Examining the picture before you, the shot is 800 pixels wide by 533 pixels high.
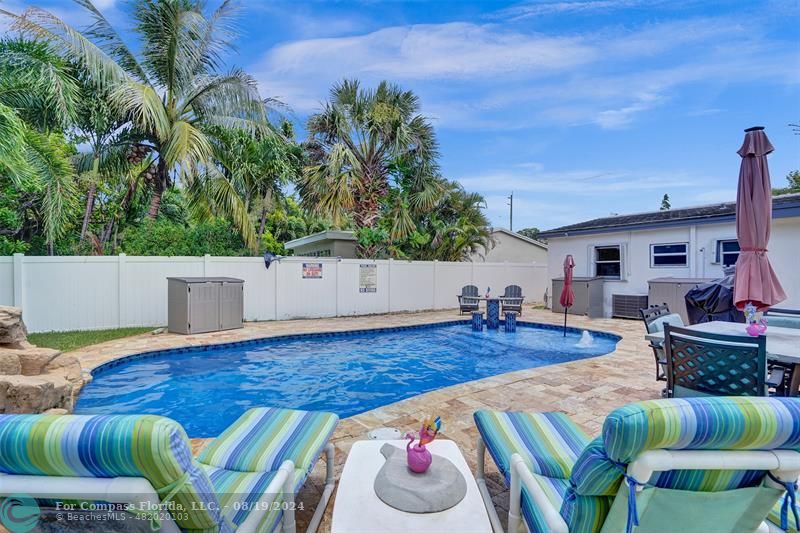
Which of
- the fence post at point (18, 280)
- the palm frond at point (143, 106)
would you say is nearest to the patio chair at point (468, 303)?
the palm frond at point (143, 106)

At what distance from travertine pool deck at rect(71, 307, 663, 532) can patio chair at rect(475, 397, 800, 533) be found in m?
1.27

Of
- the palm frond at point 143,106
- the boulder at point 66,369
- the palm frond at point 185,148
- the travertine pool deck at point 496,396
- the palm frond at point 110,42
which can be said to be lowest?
the travertine pool deck at point 496,396

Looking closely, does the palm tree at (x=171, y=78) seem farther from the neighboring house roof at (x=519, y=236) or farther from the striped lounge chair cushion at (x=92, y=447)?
the neighboring house roof at (x=519, y=236)

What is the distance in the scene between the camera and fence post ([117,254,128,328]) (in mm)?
8992

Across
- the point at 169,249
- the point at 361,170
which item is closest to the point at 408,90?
the point at 361,170

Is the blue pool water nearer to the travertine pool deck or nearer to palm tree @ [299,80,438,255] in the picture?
the travertine pool deck

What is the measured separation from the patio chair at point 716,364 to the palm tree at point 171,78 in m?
10.6

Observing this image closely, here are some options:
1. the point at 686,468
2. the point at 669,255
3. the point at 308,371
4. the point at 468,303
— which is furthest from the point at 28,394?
the point at 669,255

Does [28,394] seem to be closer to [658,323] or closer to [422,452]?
[422,452]

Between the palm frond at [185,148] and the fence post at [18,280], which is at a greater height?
the palm frond at [185,148]

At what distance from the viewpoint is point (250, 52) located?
11.5 meters

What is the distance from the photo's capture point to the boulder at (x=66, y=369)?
487cm

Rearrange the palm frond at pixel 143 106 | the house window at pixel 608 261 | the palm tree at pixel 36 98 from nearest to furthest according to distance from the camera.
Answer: the palm tree at pixel 36 98 < the palm frond at pixel 143 106 < the house window at pixel 608 261

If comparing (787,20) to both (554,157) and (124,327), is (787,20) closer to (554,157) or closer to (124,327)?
(554,157)
